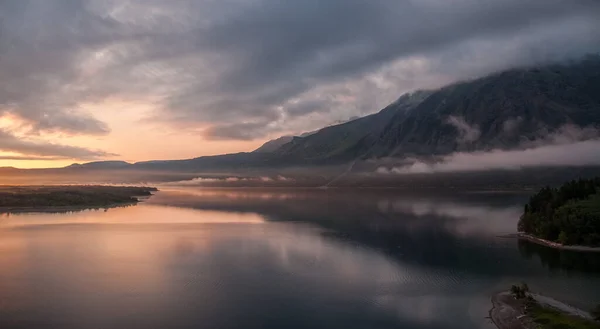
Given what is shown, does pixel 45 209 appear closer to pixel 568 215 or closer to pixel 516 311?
pixel 568 215

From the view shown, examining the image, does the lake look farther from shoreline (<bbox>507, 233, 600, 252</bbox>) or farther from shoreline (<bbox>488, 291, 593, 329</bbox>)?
shoreline (<bbox>507, 233, 600, 252</bbox>)

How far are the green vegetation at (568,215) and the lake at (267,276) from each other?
80.4 inches

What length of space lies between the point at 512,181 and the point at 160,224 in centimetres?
13381

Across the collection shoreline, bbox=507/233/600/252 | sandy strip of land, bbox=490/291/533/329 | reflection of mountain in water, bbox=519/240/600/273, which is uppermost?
sandy strip of land, bbox=490/291/533/329

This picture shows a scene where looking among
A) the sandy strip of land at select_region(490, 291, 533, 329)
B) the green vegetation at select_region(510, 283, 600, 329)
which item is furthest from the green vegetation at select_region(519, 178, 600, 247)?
the green vegetation at select_region(510, 283, 600, 329)

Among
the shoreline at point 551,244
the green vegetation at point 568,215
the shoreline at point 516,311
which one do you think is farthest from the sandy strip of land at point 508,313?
the green vegetation at point 568,215

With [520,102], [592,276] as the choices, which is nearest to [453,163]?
[520,102]

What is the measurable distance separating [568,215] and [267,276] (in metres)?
22.4

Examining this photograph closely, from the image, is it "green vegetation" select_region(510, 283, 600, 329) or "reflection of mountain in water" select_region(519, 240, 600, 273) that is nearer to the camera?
"green vegetation" select_region(510, 283, 600, 329)

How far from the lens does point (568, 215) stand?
107ft

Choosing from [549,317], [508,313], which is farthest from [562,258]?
[549,317]

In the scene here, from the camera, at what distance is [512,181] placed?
151000mm

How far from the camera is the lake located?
1588 cm

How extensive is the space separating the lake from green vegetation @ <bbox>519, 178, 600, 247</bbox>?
6.70 ft
